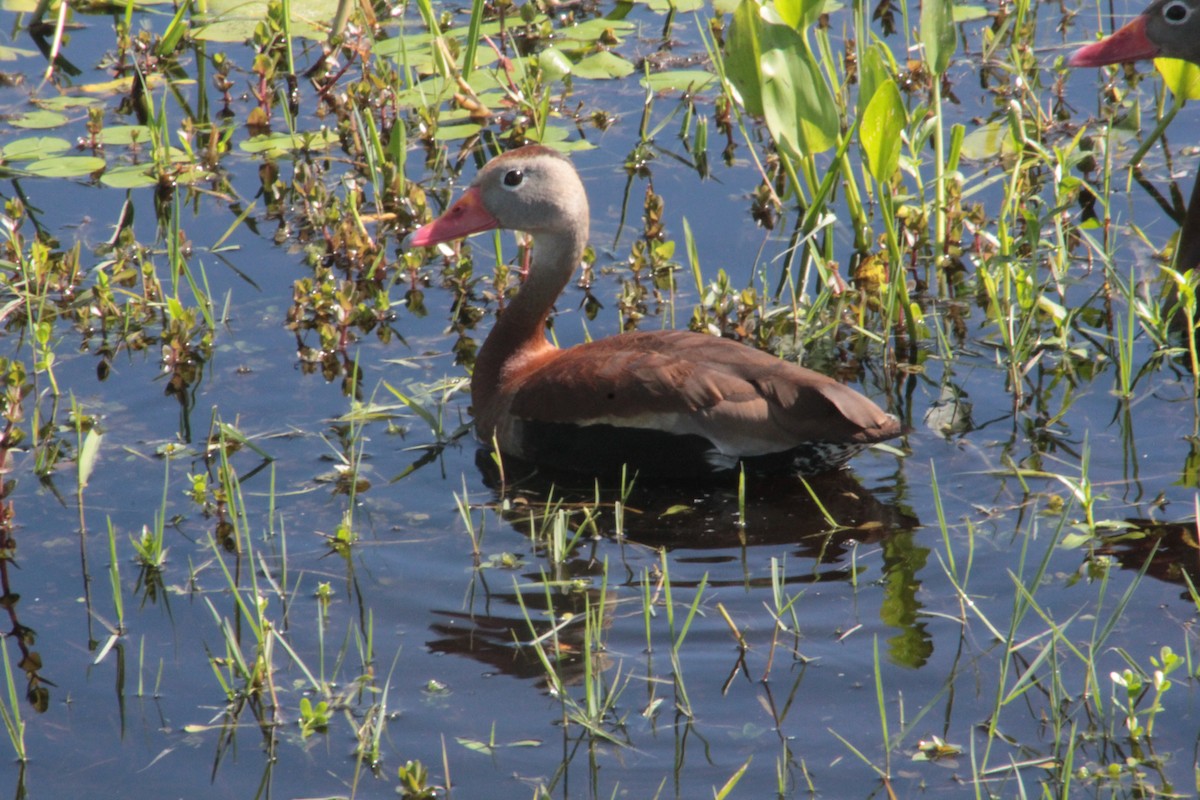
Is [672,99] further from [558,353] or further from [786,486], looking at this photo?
[786,486]

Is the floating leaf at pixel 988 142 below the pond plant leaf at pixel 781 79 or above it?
below

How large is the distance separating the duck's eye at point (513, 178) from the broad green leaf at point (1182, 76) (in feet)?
8.35

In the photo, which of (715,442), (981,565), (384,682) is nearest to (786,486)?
(715,442)

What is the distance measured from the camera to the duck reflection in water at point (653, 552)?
4.07 meters

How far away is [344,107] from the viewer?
6.93 m

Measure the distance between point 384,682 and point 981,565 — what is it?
5.42 ft

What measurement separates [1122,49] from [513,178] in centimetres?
258

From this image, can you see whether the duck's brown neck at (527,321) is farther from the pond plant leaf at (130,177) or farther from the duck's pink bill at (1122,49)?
the duck's pink bill at (1122,49)

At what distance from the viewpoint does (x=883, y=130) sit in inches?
202

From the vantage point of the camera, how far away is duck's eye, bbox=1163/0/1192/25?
599 cm

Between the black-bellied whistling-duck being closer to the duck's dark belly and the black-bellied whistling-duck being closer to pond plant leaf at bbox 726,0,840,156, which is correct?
the duck's dark belly

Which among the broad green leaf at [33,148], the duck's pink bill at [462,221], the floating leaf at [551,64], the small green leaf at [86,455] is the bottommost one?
the small green leaf at [86,455]

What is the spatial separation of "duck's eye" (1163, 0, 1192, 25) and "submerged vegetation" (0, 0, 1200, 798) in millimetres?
290

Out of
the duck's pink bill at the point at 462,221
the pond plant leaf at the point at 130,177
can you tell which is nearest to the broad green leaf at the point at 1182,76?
the duck's pink bill at the point at 462,221
